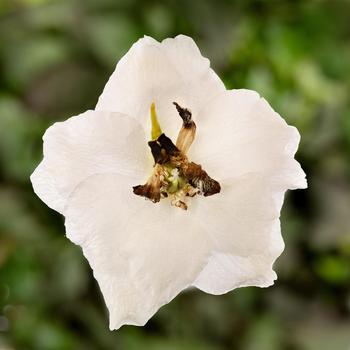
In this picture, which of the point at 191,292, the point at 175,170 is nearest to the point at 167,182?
the point at 175,170

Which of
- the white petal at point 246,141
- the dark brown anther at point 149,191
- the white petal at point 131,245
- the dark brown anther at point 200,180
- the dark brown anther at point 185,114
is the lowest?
the white petal at point 131,245

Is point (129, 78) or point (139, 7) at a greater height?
point (129, 78)

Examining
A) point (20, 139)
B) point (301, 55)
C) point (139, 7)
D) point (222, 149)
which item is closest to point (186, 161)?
point (222, 149)

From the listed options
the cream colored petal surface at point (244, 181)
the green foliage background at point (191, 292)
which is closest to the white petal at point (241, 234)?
the cream colored petal surface at point (244, 181)

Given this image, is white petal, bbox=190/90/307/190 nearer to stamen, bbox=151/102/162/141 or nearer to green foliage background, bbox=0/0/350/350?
stamen, bbox=151/102/162/141

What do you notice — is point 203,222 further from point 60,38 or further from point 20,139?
point 60,38

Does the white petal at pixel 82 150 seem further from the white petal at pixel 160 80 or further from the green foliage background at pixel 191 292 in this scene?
the green foliage background at pixel 191 292

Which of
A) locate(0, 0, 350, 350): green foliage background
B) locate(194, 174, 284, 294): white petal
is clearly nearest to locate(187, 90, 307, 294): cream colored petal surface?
locate(194, 174, 284, 294): white petal
